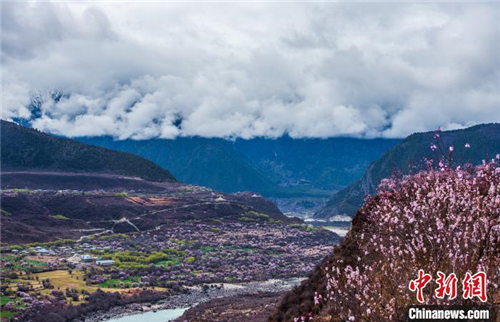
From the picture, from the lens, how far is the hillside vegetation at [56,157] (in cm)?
17812

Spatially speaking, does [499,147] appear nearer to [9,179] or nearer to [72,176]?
[72,176]

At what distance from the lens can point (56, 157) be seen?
18450 cm

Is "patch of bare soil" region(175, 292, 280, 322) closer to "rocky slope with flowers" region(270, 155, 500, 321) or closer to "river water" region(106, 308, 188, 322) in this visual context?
"river water" region(106, 308, 188, 322)

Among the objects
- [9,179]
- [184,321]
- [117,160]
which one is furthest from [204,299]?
[117,160]

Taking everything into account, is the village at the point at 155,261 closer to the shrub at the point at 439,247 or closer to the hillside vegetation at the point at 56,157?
the shrub at the point at 439,247

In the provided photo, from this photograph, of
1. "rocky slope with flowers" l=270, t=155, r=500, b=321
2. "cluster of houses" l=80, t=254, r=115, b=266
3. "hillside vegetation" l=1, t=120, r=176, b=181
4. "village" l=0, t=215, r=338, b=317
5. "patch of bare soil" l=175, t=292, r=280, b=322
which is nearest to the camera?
"rocky slope with flowers" l=270, t=155, r=500, b=321

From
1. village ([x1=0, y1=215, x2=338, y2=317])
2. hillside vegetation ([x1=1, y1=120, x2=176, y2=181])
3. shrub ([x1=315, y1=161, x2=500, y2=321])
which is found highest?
hillside vegetation ([x1=1, y1=120, x2=176, y2=181])

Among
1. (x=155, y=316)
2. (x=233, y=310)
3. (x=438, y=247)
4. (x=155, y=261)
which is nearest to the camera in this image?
(x=438, y=247)

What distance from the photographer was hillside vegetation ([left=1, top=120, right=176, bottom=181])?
17812 cm

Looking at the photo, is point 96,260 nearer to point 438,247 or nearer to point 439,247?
point 438,247

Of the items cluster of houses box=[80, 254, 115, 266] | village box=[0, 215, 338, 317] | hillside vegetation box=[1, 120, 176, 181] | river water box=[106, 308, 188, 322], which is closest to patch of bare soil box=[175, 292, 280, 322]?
river water box=[106, 308, 188, 322]

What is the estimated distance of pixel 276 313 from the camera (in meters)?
24.6

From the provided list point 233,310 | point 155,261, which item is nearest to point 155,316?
point 233,310

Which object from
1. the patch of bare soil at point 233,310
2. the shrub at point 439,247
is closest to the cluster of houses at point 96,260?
the patch of bare soil at point 233,310
